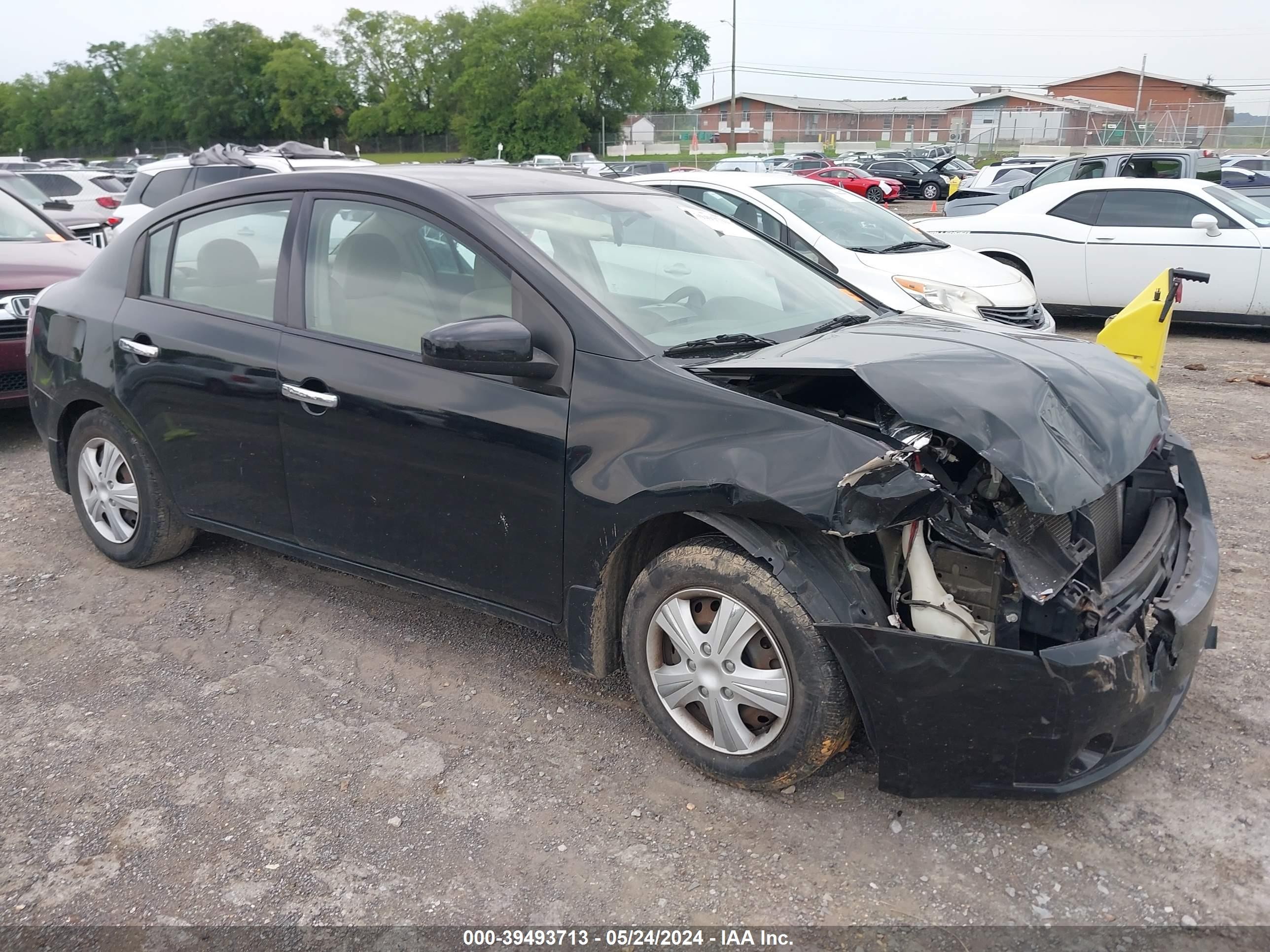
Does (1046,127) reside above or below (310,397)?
above

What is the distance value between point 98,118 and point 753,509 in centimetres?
10903

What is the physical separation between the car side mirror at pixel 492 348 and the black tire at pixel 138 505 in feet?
6.11

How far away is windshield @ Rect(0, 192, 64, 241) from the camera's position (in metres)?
7.39

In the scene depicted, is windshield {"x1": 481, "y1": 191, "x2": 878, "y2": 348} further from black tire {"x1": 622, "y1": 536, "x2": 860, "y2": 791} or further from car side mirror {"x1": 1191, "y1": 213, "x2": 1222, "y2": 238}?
car side mirror {"x1": 1191, "y1": 213, "x2": 1222, "y2": 238}

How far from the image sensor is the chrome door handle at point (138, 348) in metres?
3.96

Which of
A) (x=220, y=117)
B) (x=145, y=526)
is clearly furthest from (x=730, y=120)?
(x=145, y=526)

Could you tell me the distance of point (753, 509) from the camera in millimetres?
2678

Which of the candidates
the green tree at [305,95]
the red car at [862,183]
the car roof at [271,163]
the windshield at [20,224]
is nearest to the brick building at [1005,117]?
the red car at [862,183]

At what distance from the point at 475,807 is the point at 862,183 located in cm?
3163

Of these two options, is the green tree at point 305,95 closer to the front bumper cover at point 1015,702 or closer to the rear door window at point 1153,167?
the rear door window at point 1153,167

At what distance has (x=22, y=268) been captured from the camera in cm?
658

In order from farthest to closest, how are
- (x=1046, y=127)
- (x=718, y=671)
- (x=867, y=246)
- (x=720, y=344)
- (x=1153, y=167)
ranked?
(x=1046, y=127) → (x=1153, y=167) → (x=867, y=246) → (x=720, y=344) → (x=718, y=671)

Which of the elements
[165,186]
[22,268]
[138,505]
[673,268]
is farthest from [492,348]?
[165,186]

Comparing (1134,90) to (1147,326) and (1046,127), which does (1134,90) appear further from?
(1147,326)
